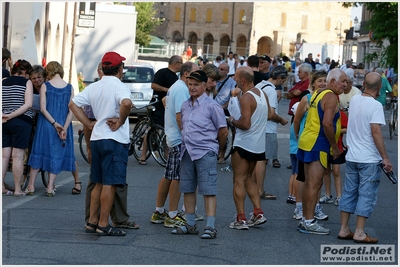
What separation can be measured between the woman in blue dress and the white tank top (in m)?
2.91

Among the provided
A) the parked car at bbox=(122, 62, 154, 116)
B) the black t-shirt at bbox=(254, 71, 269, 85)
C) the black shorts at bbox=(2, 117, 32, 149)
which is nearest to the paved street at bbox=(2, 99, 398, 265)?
the black shorts at bbox=(2, 117, 32, 149)

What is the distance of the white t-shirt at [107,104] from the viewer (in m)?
8.88

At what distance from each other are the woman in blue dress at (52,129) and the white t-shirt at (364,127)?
4.13m

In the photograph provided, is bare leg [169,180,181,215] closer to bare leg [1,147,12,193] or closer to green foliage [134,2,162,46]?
bare leg [1,147,12,193]

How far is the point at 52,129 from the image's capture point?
1175cm

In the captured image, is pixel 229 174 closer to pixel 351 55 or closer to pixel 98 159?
pixel 98 159

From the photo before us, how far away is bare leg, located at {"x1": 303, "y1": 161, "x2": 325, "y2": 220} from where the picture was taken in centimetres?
947

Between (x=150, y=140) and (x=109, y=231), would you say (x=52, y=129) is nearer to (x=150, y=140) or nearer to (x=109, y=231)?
(x=109, y=231)

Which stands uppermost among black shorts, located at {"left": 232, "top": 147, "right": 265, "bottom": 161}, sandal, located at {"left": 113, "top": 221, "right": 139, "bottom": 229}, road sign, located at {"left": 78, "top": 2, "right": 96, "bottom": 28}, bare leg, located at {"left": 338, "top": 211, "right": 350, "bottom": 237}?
road sign, located at {"left": 78, "top": 2, "right": 96, "bottom": 28}

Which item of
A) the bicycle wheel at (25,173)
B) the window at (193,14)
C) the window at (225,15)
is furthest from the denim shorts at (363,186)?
the window at (193,14)

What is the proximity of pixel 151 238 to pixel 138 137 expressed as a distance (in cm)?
702

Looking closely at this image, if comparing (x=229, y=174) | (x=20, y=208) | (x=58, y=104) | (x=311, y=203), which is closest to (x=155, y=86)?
(x=229, y=174)

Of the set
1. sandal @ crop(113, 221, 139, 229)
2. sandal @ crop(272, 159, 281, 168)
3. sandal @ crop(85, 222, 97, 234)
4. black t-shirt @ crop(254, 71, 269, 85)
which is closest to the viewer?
sandal @ crop(85, 222, 97, 234)

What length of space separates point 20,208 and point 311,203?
3352 mm
